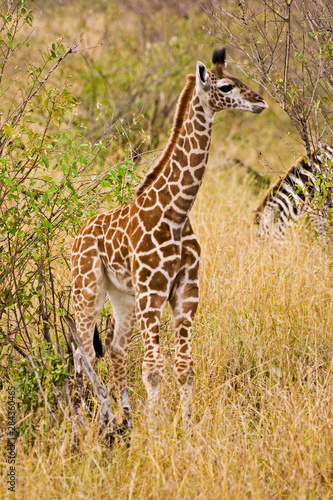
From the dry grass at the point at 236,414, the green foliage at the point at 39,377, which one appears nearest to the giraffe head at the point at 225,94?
the dry grass at the point at 236,414

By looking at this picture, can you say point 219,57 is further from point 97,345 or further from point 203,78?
point 97,345

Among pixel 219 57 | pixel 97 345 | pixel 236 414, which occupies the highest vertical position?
pixel 219 57

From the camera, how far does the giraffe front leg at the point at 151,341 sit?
15.0 ft

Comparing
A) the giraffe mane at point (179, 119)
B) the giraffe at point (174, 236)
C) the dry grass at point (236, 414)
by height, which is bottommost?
the dry grass at point (236, 414)

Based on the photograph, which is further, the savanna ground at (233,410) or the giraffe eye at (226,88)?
the giraffe eye at (226,88)

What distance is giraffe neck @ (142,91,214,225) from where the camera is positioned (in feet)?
15.3

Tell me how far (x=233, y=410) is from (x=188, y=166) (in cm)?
186

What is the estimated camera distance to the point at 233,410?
498cm

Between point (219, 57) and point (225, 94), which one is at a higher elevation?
point (219, 57)

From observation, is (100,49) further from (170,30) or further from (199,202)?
(199,202)

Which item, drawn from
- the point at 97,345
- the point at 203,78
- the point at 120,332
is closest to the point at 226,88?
the point at 203,78

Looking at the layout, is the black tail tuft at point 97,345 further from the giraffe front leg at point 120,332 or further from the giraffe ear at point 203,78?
the giraffe ear at point 203,78

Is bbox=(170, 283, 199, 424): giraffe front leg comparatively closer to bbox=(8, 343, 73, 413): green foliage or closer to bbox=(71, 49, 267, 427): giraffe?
bbox=(71, 49, 267, 427): giraffe

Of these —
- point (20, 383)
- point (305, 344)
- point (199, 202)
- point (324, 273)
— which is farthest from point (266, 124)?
point (20, 383)
